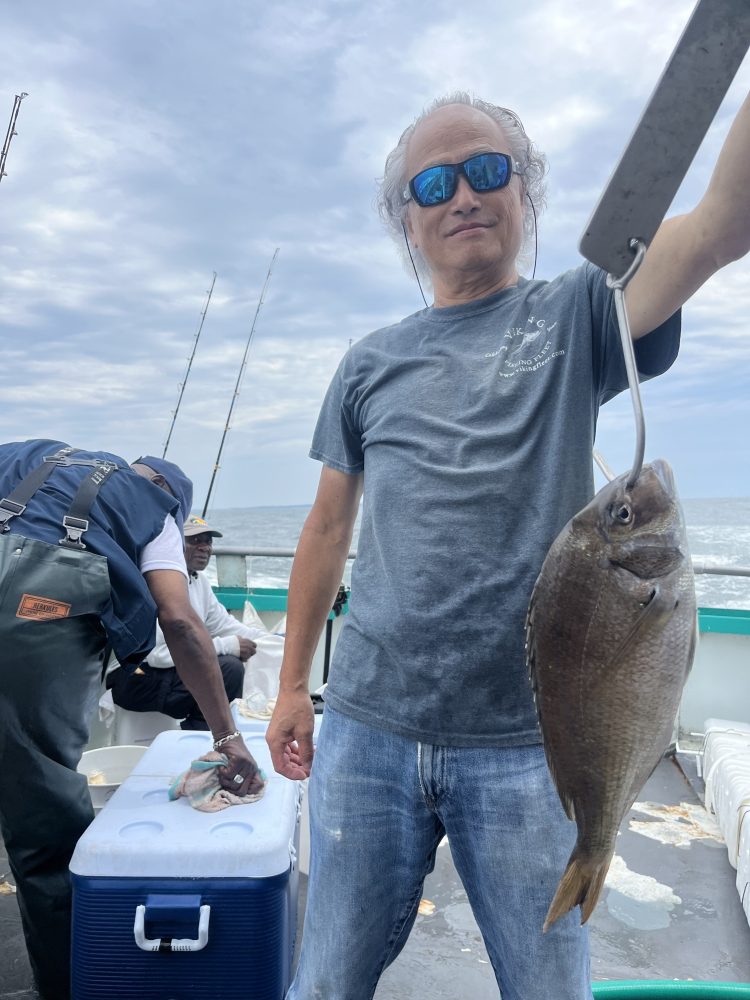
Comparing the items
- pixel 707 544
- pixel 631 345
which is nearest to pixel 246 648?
pixel 631 345

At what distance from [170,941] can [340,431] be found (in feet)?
5.17

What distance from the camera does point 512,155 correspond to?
5.93 feet

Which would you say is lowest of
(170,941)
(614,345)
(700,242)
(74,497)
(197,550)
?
(170,941)

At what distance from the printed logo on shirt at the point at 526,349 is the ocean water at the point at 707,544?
4.13 meters

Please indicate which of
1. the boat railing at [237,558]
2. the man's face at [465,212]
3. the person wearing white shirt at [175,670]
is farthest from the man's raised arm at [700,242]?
the boat railing at [237,558]

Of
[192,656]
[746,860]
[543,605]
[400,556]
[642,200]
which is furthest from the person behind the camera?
[746,860]

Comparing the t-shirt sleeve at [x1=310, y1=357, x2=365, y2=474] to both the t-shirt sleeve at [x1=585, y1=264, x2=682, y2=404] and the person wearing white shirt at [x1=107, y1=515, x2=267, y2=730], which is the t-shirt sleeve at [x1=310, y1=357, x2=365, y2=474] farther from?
the person wearing white shirt at [x1=107, y1=515, x2=267, y2=730]

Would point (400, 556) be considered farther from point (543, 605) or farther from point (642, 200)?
point (642, 200)

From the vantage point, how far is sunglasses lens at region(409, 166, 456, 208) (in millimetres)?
1723

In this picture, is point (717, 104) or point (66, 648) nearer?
point (717, 104)

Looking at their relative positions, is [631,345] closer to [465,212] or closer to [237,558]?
[465,212]

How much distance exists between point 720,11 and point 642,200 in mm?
228

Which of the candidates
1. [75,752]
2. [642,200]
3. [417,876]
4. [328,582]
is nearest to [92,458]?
[75,752]

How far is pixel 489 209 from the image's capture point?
67.9 inches
